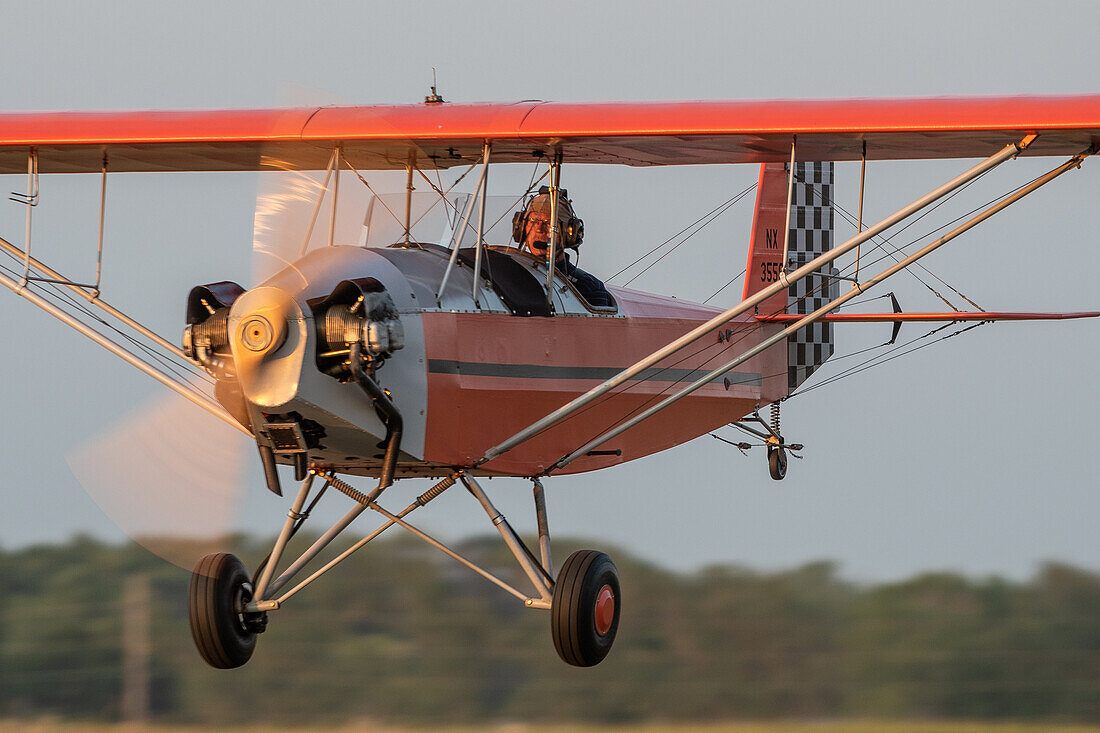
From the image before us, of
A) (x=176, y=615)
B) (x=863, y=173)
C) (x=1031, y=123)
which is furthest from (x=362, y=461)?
(x=176, y=615)

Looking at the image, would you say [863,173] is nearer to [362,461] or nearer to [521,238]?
[521,238]

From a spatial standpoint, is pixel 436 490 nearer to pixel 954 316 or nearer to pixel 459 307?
pixel 459 307

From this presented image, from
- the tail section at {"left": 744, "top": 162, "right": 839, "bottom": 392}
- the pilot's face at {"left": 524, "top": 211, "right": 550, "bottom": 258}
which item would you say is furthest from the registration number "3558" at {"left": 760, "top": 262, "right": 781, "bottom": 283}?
the pilot's face at {"left": 524, "top": 211, "right": 550, "bottom": 258}

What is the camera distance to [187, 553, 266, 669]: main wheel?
10.1 metres

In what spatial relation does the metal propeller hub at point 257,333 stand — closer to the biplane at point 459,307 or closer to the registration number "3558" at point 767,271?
the biplane at point 459,307

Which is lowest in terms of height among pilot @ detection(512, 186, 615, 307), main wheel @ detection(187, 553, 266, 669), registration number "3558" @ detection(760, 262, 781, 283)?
main wheel @ detection(187, 553, 266, 669)

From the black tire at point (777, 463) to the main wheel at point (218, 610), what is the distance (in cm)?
598

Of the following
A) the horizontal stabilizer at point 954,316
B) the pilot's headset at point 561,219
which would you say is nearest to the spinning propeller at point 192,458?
the pilot's headset at point 561,219

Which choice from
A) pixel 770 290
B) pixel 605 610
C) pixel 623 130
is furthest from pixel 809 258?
pixel 605 610

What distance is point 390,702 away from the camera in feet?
49.6

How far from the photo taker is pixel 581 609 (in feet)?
32.7

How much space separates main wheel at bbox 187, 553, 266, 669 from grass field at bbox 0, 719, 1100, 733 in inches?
151

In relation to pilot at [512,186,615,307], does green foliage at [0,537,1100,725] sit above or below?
below

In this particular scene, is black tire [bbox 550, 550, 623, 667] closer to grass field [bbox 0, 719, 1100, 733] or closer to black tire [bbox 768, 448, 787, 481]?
grass field [bbox 0, 719, 1100, 733]
